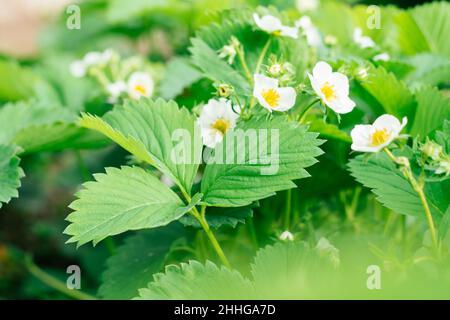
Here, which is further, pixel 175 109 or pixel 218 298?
pixel 175 109

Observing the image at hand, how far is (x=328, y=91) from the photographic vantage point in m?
0.97

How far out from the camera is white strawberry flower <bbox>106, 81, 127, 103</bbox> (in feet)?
4.54

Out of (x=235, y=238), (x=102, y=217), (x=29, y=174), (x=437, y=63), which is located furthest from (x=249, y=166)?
(x=29, y=174)

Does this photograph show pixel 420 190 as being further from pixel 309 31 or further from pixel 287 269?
pixel 309 31

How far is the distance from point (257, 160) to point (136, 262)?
373 millimetres

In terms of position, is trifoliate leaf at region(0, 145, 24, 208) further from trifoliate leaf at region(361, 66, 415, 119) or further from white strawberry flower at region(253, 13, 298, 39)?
trifoliate leaf at region(361, 66, 415, 119)

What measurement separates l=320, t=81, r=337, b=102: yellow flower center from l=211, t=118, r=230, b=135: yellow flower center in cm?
15

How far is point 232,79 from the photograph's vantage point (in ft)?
3.70

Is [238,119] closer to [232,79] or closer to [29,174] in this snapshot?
[232,79]

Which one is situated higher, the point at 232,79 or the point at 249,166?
the point at 232,79

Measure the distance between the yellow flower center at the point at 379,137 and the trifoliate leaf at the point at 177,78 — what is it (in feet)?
1.78

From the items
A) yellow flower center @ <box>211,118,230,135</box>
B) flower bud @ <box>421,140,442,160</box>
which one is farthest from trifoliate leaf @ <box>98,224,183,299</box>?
flower bud @ <box>421,140,442,160</box>

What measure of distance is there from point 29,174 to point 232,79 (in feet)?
4.87
